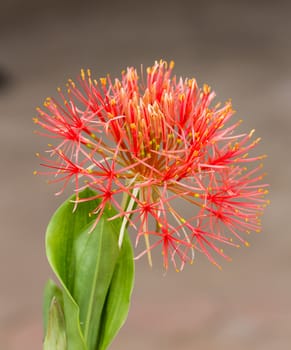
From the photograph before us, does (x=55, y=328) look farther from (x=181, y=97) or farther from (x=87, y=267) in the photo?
(x=181, y=97)

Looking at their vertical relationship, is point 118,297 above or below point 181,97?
below

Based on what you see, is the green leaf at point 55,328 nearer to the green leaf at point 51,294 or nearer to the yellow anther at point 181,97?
the green leaf at point 51,294

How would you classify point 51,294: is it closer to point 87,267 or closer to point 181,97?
point 87,267

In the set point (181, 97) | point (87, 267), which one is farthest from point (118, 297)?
point (181, 97)

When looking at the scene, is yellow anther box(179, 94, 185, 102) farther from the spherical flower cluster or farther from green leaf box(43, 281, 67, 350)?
green leaf box(43, 281, 67, 350)

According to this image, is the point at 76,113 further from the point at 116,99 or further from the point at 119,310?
the point at 119,310

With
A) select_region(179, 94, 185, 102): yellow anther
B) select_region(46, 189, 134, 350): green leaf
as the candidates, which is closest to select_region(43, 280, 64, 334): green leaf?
select_region(46, 189, 134, 350): green leaf

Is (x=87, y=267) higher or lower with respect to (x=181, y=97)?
lower

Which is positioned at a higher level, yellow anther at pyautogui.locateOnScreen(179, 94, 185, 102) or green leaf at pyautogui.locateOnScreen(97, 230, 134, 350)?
yellow anther at pyautogui.locateOnScreen(179, 94, 185, 102)

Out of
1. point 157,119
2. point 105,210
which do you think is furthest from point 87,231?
point 157,119
